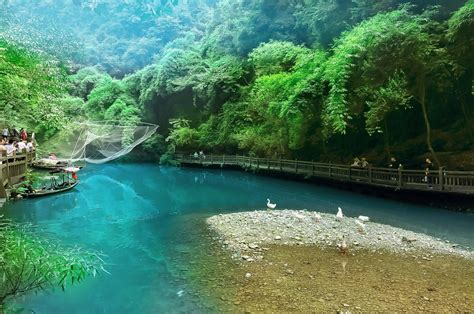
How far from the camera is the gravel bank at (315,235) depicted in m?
9.34

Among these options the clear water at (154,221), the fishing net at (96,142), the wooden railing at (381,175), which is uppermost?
the fishing net at (96,142)

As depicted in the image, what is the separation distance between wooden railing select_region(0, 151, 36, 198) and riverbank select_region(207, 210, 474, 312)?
8.20 meters

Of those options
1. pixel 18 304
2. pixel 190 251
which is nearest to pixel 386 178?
pixel 190 251

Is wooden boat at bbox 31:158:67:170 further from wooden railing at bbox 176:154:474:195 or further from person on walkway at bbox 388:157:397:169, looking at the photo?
person on walkway at bbox 388:157:397:169

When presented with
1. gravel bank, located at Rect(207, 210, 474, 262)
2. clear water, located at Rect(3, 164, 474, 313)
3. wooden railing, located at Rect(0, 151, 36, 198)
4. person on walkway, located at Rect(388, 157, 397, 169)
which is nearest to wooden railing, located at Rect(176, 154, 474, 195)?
clear water, located at Rect(3, 164, 474, 313)

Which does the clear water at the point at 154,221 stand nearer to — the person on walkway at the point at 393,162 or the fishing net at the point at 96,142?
the fishing net at the point at 96,142

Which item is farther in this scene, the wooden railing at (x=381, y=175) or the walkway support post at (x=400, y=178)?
the walkway support post at (x=400, y=178)

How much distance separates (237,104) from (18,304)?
24663 millimetres

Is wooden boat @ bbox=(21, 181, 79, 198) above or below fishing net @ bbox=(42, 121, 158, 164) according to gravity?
below

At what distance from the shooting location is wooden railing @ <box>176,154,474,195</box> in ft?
43.6

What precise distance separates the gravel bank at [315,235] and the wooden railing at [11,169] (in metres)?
7.81

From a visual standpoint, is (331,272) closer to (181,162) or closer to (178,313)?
(178,313)

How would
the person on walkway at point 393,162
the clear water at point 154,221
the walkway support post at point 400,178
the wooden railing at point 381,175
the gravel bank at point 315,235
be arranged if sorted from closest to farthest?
the clear water at point 154,221
the gravel bank at point 315,235
the wooden railing at point 381,175
the walkway support post at point 400,178
the person on walkway at point 393,162

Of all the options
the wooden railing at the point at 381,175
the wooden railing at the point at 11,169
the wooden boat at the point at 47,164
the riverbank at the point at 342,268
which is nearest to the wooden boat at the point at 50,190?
the wooden railing at the point at 11,169
